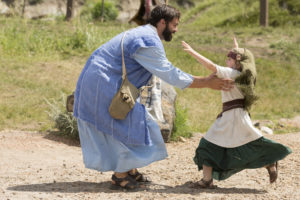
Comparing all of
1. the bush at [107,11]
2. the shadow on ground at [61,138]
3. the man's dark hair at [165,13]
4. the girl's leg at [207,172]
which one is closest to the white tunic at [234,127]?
the girl's leg at [207,172]

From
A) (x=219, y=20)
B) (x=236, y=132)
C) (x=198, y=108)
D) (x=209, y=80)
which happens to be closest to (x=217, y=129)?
(x=236, y=132)

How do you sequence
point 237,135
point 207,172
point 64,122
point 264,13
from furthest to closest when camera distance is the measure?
point 264,13, point 64,122, point 207,172, point 237,135

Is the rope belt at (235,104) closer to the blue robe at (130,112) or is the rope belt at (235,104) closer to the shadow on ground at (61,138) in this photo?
the blue robe at (130,112)

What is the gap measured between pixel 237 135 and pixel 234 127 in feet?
0.26

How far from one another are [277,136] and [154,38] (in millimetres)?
4750

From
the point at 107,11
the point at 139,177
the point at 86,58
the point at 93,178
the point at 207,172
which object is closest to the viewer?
the point at 207,172

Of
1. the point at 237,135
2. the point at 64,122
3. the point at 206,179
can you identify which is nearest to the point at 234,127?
the point at 237,135

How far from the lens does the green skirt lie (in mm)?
4922

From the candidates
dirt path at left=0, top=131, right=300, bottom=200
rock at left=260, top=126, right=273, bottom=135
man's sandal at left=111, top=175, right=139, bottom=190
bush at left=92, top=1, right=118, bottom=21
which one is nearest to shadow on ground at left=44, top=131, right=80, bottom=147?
dirt path at left=0, top=131, right=300, bottom=200

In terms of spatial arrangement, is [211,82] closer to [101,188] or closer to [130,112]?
[130,112]

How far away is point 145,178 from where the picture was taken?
17.3 ft

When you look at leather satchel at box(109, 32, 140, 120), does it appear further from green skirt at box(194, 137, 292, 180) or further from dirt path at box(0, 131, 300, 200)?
green skirt at box(194, 137, 292, 180)

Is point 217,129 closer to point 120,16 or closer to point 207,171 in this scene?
point 207,171

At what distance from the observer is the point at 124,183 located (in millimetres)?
4898
